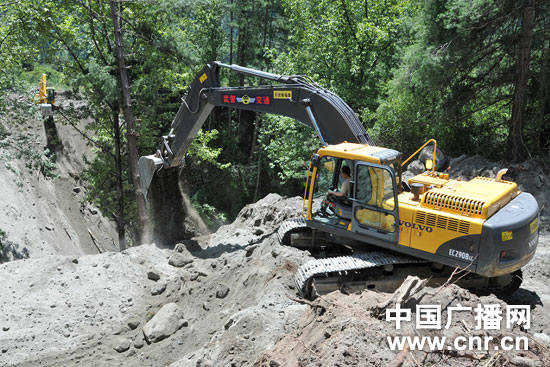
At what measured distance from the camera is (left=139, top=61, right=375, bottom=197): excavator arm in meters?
9.09

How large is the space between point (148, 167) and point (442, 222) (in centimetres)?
722

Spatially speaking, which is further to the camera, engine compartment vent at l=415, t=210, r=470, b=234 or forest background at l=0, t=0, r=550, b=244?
forest background at l=0, t=0, r=550, b=244

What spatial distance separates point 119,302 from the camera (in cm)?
955

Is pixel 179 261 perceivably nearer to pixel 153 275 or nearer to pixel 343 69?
pixel 153 275

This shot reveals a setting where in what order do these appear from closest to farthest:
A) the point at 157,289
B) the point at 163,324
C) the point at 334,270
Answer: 1. the point at 334,270
2. the point at 163,324
3. the point at 157,289

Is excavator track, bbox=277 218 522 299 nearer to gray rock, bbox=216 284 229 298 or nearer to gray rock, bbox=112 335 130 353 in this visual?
gray rock, bbox=216 284 229 298

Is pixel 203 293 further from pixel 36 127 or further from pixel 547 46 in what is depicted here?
pixel 36 127

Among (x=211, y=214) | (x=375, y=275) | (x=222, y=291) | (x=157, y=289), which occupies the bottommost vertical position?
(x=211, y=214)

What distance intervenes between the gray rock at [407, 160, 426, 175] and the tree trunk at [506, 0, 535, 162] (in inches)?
99.5

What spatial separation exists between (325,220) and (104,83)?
854 cm

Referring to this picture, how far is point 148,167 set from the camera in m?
11.9

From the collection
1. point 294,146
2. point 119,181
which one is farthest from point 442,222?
point 294,146

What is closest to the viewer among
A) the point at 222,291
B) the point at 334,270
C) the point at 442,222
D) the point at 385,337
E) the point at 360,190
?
the point at 385,337

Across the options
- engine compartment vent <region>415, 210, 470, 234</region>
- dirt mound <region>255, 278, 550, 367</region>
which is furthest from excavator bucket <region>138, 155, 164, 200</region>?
engine compartment vent <region>415, 210, 470, 234</region>
